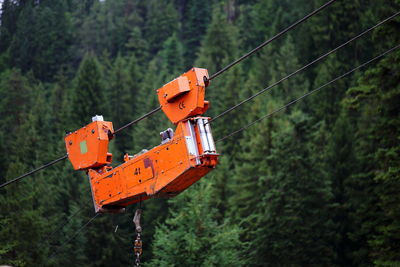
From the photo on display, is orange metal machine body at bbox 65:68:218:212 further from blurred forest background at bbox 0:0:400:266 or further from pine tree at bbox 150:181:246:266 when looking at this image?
pine tree at bbox 150:181:246:266

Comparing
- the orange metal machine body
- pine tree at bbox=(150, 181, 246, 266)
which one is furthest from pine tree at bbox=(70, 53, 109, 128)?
the orange metal machine body

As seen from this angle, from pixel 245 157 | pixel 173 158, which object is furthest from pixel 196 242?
pixel 173 158

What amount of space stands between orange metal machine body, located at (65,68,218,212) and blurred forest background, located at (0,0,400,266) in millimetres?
9181

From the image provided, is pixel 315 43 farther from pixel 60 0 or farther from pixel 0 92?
pixel 0 92

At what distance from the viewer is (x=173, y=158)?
34.8 ft

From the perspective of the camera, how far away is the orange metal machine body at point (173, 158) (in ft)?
34.1

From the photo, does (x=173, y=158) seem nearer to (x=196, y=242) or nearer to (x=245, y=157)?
(x=196, y=242)

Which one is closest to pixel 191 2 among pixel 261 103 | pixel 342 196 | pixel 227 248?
pixel 261 103

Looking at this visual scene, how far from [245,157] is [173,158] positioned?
88.5 feet

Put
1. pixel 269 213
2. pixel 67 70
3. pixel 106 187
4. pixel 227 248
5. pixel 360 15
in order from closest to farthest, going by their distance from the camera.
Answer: pixel 106 187, pixel 227 248, pixel 269 213, pixel 360 15, pixel 67 70

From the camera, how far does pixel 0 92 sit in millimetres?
68812

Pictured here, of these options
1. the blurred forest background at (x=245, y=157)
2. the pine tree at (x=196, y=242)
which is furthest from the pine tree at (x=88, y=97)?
A: the pine tree at (x=196, y=242)

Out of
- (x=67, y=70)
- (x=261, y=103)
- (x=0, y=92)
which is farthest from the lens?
(x=67, y=70)

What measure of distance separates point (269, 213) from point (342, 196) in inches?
218
